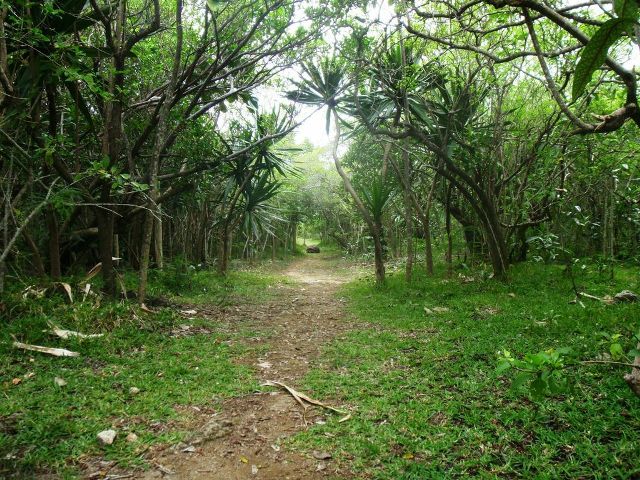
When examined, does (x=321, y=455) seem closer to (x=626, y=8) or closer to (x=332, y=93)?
(x=626, y=8)

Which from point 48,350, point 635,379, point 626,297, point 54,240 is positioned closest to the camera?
point 635,379

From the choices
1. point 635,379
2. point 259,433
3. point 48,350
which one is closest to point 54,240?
point 48,350

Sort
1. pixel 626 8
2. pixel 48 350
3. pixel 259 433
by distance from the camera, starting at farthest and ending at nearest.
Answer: pixel 48 350 → pixel 259 433 → pixel 626 8

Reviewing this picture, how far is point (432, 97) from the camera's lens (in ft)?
29.2

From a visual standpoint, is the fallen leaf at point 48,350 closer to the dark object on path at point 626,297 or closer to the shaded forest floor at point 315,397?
the shaded forest floor at point 315,397

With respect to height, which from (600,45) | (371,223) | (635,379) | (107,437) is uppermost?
(600,45)

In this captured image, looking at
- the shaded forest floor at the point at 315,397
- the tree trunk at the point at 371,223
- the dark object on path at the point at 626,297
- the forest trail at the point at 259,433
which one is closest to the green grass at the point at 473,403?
the shaded forest floor at the point at 315,397

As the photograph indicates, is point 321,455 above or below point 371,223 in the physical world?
below

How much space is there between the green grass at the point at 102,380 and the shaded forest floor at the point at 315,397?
0.01 m

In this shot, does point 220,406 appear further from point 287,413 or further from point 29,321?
point 29,321

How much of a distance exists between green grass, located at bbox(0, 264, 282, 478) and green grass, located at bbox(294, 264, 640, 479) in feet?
3.49

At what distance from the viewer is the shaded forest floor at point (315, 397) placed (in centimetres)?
243

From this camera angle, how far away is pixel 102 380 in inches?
137

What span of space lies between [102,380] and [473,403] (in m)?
3.18
